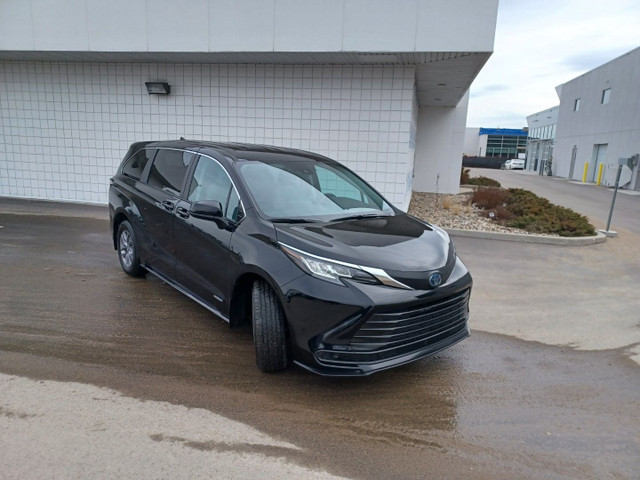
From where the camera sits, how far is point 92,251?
7371 mm

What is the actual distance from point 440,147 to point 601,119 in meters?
22.5

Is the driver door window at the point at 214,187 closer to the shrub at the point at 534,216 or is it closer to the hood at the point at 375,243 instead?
the hood at the point at 375,243

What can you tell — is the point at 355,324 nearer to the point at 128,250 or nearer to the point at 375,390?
the point at 375,390

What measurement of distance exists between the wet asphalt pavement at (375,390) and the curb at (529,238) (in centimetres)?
499

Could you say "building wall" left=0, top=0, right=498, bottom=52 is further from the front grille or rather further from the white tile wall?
the front grille

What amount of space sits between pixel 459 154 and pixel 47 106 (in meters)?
13.8

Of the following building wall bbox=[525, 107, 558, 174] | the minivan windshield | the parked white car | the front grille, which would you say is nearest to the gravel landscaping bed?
the minivan windshield

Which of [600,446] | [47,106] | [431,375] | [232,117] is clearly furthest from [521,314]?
[47,106]

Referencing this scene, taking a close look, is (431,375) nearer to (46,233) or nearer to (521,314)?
(521,314)

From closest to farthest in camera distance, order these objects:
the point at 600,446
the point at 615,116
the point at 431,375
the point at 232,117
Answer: the point at 600,446
the point at 431,375
the point at 232,117
the point at 615,116

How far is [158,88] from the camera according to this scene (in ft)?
34.1

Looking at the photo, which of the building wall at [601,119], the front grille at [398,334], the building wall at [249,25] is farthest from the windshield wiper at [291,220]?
the building wall at [601,119]

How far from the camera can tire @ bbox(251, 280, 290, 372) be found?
3.43m

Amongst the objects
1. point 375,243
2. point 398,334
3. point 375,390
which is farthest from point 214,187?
point 375,390
